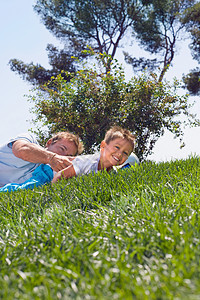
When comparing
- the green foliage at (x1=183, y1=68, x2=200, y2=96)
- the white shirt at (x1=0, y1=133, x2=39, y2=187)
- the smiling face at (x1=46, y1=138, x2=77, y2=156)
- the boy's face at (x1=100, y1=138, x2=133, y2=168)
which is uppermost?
the green foliage at (x1=183, y1=68, x2=200, y2=96)

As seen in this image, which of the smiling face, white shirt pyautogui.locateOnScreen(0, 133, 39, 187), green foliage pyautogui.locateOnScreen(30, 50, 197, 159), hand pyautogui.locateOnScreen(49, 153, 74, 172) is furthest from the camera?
green foliage pyautogui.locateOnScreen(30, 50, 197, 159)

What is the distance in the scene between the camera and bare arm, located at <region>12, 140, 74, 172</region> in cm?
427

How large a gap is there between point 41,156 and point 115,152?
1102 millimetres

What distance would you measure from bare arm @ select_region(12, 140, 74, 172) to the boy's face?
Result: 0.57 metres

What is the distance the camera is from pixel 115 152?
14.9 feet

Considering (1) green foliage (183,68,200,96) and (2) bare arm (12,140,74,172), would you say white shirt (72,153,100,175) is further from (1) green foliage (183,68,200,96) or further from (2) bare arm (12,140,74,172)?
(1) green foliage (183,68,200,96)

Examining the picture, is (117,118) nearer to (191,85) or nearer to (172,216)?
(172,216)

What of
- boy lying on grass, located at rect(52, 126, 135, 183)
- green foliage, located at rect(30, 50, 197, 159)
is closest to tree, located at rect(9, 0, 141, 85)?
green foliage, located at rect(30, 50, 197, 159)

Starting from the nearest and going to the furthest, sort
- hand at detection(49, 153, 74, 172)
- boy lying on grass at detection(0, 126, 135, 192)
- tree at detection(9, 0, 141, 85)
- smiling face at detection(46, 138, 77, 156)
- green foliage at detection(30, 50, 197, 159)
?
hand at detection(49, 153, 74, 172)
boy lying on grass at detection(0, 126, 135, 192)
smiling face at detection(46, 138, 77, 156)
green foliage at detection(30, 50, 197, 159)
tree at detection(9, 0, 141, 85)

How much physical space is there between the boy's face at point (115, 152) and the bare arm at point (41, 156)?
0.57 m

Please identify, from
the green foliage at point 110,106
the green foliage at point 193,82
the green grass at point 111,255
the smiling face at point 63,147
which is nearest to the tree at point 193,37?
the green foliage at point 193,82

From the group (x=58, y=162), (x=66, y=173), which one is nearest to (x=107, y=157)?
(x=66, y=173)

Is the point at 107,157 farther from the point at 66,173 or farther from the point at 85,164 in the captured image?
the point at 66,173

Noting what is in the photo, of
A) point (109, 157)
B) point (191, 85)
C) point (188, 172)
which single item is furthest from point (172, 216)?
point (191, 85)
